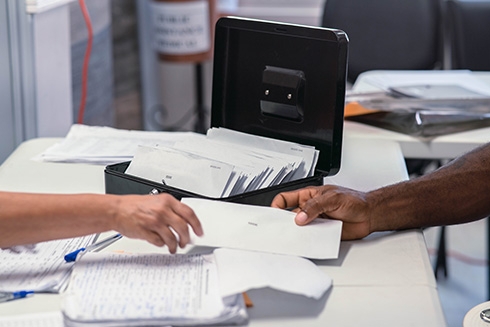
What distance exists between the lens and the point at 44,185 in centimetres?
160

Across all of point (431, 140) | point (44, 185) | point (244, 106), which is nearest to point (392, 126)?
point (431, 140)

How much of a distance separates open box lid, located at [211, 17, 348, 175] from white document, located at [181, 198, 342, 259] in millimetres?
256

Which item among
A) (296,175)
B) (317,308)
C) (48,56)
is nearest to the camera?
(317,308)

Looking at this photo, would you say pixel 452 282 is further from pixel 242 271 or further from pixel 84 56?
pixel 242 271

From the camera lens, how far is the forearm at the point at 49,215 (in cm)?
118

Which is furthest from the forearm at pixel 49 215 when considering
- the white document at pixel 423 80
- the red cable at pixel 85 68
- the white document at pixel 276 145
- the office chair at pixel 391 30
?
the office chair at pixel 391 30

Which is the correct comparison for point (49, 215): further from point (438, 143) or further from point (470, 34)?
point (470, 34)

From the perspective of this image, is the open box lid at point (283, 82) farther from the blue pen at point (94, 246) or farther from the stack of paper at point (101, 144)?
the blue pen at point (94, 246)

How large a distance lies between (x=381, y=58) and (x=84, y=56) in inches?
45.4

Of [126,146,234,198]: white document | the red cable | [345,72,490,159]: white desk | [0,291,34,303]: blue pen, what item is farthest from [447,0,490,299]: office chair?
[0,291,34,303]: blue pen

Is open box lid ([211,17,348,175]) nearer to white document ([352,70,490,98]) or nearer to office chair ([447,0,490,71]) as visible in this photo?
white document ([352,70,490,98])

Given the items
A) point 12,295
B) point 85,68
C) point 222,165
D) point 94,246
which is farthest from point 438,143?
point 85,68

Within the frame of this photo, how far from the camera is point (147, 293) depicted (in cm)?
107

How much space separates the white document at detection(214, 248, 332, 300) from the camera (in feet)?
3.56
